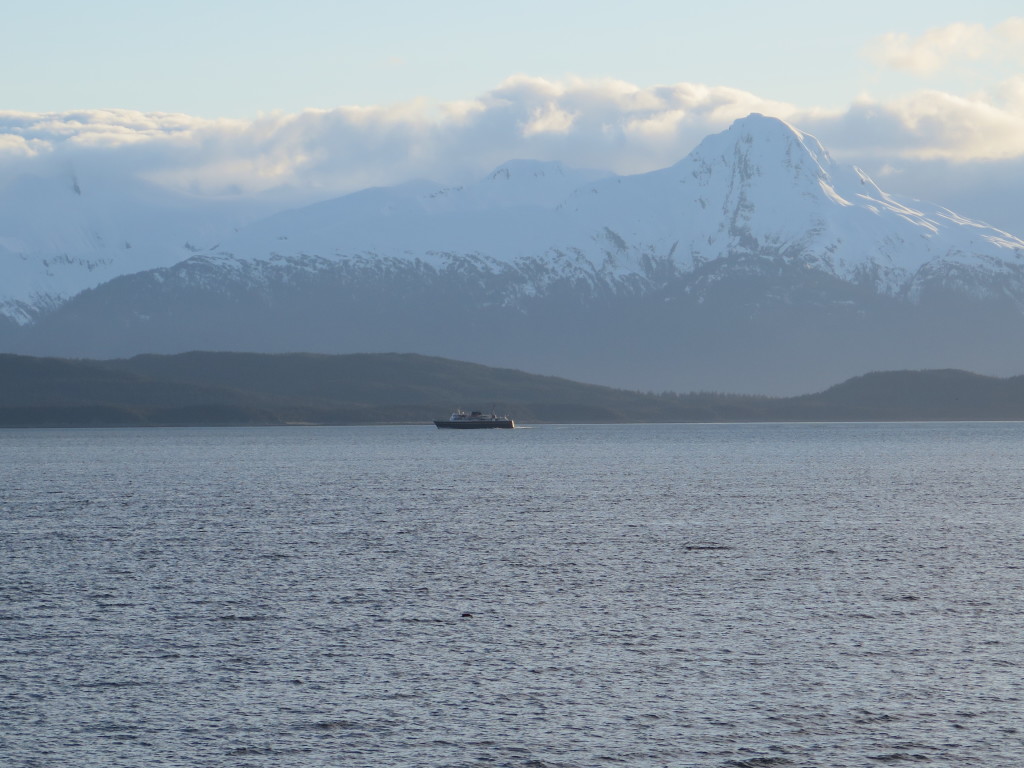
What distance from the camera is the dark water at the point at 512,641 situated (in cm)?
3850

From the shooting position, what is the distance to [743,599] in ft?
204

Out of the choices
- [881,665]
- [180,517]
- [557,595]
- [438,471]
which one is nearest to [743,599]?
[557,595]

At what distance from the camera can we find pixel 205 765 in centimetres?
3634

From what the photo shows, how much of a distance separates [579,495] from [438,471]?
175ft

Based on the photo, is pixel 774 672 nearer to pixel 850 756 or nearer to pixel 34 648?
pixel 850 756

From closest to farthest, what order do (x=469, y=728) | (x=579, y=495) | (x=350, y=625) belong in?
(x=469, y=728) → (x=350, y=625) → (x=579, y=495)

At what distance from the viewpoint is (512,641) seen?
52.2m

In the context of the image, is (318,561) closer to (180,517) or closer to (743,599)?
(743,599)

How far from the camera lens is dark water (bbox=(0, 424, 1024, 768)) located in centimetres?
3850

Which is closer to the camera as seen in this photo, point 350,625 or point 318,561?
point 350,625

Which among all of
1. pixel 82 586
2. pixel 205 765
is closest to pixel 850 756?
pixel 205 765

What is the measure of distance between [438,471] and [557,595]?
401 feet

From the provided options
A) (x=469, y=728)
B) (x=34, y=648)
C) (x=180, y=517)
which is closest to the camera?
(x=469, y=728)

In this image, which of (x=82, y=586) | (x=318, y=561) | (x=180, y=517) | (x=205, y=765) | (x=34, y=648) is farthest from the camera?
(x=180, y=517)
